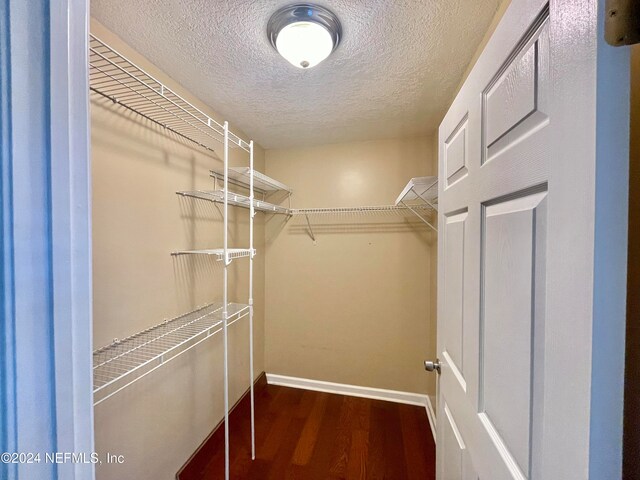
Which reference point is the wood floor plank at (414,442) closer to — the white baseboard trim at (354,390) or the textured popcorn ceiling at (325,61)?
the white baseboard trim at (354,390)

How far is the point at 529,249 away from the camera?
48 centimetres

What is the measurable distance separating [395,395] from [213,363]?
5.14 ft

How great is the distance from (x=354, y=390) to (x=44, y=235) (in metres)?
2.40

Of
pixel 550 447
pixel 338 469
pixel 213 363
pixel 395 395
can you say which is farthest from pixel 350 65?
pixel 395 395

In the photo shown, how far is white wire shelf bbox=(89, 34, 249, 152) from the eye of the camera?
92 cm

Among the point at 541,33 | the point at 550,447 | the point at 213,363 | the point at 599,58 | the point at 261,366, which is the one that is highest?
the point at 541,33

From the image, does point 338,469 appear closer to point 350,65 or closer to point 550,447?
point 550,447

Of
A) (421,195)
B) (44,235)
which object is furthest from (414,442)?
(44,235)

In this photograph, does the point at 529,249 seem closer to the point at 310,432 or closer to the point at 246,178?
the point at 246,178

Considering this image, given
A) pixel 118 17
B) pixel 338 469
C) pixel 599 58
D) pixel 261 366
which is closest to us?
pixel 599 58

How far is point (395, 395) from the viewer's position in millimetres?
2104

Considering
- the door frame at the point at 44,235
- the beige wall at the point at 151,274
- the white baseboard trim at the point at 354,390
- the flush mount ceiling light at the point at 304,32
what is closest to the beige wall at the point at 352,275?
the white baseboard trim at the point at 354,390

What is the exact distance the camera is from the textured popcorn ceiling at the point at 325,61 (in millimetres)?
922

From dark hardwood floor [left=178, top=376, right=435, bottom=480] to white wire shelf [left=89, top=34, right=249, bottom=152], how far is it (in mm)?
1982
